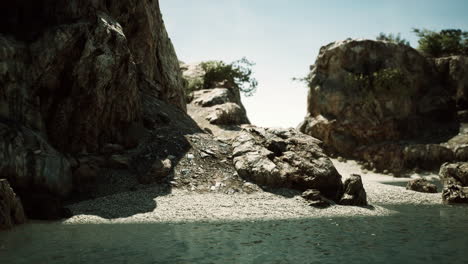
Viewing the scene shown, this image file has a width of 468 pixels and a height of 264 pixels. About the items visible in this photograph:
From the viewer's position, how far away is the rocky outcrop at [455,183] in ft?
73.0

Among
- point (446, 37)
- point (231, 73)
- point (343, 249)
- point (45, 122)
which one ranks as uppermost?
point (446, 37)

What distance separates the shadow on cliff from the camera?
58.5 feet

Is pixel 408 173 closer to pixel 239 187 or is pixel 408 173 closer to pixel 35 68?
pixel 239 187

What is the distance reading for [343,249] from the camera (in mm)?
11773

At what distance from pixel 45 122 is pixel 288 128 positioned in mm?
15447

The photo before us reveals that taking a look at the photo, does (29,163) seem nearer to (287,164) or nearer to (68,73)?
(68,73)

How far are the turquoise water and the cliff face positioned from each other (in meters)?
3.88

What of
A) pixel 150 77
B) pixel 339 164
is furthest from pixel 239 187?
pixel 339 164

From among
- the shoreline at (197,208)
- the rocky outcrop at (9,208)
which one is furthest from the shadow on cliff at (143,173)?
the rocky outcrop at (9,208)

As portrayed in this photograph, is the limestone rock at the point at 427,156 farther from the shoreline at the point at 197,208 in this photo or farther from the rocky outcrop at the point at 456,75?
the shoreline at the point at 197,208

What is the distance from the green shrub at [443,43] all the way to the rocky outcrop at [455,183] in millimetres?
36741

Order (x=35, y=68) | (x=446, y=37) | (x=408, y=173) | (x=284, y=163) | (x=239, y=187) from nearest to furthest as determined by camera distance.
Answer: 1. (x=35, y=68)
2. (x=239, y=187)
3. (x=284, y=163)
4. (x=408, y=173)
5. (x=446, y=37)

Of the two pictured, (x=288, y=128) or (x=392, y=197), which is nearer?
(x=392, y=197)

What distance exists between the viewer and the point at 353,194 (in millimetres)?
21047
